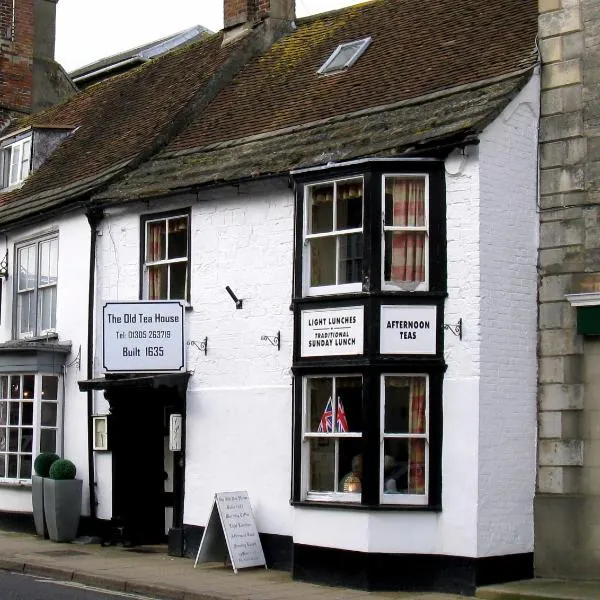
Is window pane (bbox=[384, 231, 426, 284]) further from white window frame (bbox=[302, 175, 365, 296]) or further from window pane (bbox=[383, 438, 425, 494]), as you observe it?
window pane (bbox=[383, 438, 425, 494])

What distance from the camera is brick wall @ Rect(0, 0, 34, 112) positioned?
93.2ft

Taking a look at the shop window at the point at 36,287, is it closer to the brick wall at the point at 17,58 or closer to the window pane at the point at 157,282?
the window pane at the point at 157,282

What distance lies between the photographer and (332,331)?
15578 mm

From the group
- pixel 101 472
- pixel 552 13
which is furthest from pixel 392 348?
pixel 101 472

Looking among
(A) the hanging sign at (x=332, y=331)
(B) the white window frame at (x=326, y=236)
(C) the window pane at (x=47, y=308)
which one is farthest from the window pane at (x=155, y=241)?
(A) the hanging sign at (x=332, y=331)

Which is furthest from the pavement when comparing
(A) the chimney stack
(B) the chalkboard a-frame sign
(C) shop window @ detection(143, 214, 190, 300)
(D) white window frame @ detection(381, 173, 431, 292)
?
(A) the chimney stack

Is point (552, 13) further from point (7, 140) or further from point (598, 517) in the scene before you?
point (7, 140)

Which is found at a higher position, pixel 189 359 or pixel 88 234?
pixel 88 234

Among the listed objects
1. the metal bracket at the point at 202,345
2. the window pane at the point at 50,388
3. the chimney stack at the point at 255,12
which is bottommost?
the window pane at the point at 50,388

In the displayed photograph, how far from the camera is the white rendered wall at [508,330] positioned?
14633mm

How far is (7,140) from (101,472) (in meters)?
9.04

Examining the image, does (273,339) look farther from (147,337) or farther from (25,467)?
(25,467)

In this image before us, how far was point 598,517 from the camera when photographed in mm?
14641

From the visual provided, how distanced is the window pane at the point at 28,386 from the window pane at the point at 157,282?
3.24 metres
